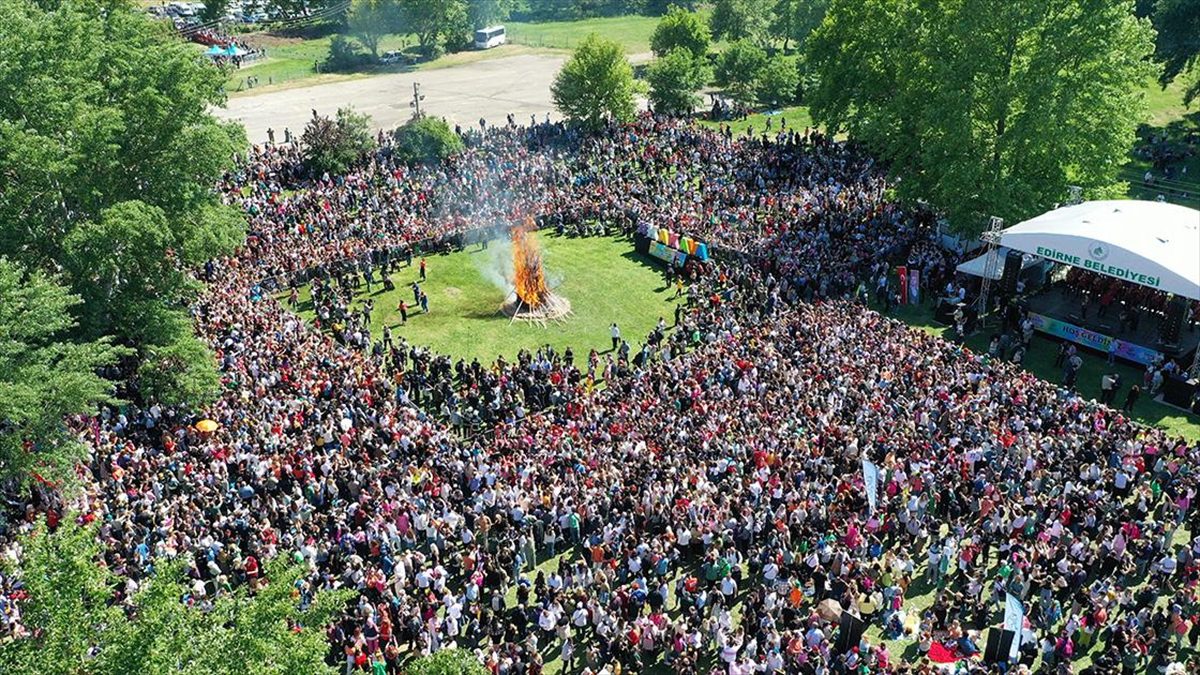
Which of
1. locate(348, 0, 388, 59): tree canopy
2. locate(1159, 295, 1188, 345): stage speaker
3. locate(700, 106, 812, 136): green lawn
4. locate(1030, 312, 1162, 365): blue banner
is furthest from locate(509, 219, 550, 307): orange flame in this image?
locate(348, 0, 388, 59): tree canopy

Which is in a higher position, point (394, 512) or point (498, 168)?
point (498, 168)

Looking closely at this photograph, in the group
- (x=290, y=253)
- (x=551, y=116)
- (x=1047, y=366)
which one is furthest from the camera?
(x=551, y=116)

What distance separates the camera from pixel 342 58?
278ft

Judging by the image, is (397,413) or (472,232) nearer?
(397,413)

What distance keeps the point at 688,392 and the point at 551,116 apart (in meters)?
42.9

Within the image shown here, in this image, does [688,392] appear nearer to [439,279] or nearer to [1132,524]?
[1132,524]

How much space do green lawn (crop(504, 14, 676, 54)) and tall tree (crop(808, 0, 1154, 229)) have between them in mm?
59477

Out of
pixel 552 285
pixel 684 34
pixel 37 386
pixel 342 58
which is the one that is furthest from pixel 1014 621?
pixel 342 58

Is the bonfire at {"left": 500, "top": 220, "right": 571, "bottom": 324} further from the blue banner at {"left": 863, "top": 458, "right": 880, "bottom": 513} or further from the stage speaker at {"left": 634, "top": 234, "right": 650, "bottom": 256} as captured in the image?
the blue banner at {"left": 863, "top": 458, "right": 880, "bottom": 513}

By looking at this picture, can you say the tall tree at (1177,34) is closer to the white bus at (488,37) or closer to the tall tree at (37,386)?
the tall tree at (37,386)

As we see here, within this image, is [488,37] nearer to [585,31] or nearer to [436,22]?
[436,22]

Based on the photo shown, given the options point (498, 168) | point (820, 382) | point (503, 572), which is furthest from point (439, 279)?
point (503, 572)

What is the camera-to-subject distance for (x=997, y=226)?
1312 inches

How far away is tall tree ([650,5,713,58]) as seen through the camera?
7694cm
